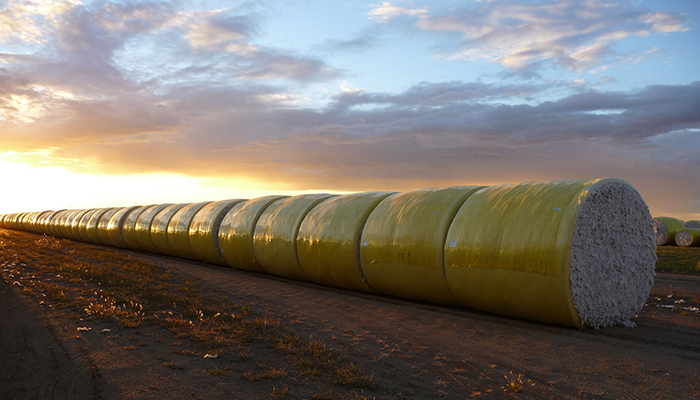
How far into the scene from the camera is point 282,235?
11.4 metres

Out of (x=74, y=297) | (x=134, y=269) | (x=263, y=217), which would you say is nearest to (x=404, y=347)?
(x=74, y=297)

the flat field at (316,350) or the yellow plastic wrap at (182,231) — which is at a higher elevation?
the yellow plastic wrap at (182,231)

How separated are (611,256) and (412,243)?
10.6ft

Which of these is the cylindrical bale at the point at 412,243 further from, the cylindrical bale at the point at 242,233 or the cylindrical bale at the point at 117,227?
the cylindrical bale at the point at 117,227

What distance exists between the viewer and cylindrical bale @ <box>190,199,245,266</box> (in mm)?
14766

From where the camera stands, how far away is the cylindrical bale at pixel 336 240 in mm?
9398

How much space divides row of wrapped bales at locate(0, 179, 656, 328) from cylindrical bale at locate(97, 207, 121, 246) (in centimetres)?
1839

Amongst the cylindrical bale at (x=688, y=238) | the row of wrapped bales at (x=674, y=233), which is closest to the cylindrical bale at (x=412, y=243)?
the row of wrapped bales at (x=674, y=233)

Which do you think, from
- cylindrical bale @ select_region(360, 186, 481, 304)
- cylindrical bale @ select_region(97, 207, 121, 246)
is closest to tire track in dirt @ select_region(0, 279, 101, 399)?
cylindrical bale @ select_region(360, 186, 481, 304)

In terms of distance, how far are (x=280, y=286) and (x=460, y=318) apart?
5.00 meters

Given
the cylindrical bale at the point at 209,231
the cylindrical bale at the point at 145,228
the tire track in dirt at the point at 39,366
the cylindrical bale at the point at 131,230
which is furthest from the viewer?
the cylindrical bale at the point at 131,230

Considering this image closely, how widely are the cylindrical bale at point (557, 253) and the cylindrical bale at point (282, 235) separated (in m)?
4.76

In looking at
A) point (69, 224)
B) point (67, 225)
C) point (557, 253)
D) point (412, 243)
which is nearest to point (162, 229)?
point (412, 243)

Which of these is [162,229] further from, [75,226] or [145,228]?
[75,226]
